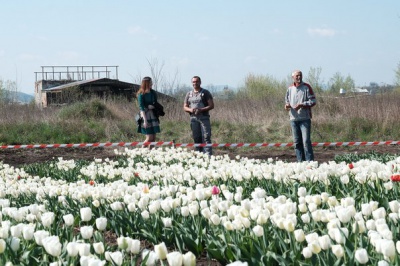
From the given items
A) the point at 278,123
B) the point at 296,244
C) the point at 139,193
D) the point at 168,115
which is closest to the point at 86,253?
the point at 296,244

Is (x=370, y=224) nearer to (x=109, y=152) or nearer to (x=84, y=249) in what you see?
(x=84, y=249)

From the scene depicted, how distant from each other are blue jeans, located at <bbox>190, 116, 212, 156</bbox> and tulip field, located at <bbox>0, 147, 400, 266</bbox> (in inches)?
180

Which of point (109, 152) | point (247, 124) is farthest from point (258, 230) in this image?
point (247, 124)

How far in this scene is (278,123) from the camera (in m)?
17.1

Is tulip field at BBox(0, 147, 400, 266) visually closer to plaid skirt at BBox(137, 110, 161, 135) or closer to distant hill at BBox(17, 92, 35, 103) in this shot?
plaid skirt at BBox(137, 110, 161, 135)

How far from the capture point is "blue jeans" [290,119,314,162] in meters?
9.70

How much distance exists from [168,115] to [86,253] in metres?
16.6

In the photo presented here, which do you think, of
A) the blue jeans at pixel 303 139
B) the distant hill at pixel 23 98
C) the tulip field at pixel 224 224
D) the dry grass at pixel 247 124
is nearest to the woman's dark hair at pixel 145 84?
the blue jeans at pixel 303 139

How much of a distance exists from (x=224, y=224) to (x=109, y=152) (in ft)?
38.5

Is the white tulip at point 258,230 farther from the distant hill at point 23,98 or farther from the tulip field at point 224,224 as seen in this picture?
the distant hill at point 23,98

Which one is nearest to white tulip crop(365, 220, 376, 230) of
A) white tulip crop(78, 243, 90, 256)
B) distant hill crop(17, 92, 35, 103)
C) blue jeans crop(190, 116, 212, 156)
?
white tulip crop(78, 243, 90, 256)

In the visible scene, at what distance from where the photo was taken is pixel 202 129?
1101cm

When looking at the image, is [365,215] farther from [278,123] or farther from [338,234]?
[278,123]

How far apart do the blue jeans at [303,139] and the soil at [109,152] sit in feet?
8.17
